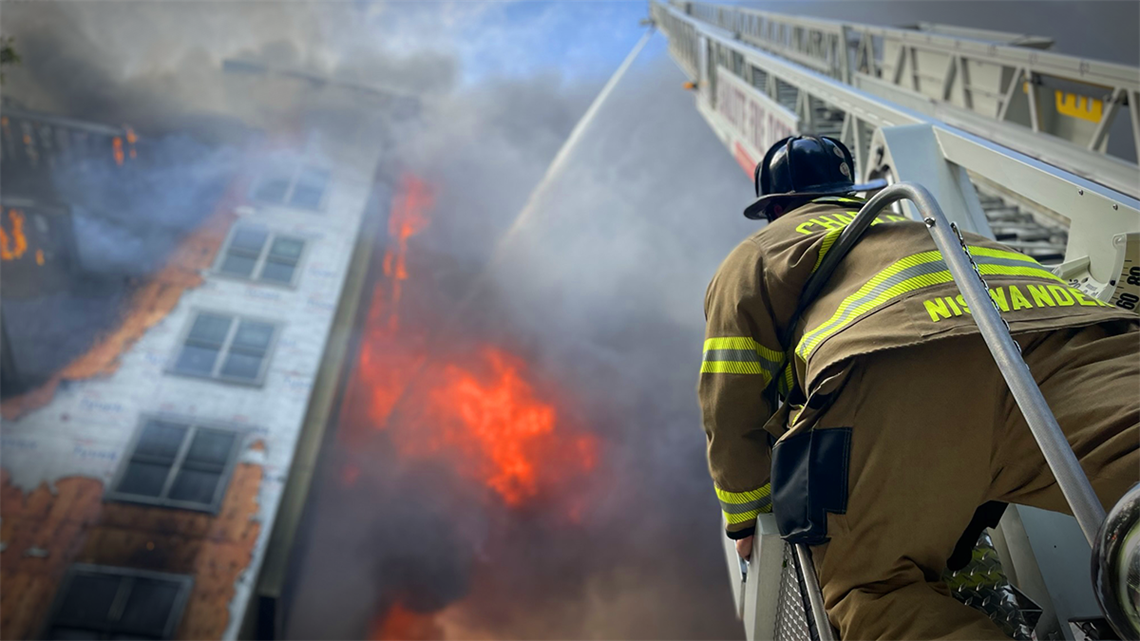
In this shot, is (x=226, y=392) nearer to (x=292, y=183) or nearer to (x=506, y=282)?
(x=292, y=183)

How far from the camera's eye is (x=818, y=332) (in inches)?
68.6

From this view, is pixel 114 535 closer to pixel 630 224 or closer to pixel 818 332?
pixel 818 332

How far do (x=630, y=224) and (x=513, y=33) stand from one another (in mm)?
3807

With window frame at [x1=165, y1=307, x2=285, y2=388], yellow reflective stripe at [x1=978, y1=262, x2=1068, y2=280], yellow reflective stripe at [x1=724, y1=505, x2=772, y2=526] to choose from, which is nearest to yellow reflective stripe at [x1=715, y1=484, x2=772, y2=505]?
yellow reflective stripe at [x1=724, y1=505, x2=772, y2=526]

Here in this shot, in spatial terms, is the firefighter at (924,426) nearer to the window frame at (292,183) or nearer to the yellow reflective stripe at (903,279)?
the yellow reflective stripe at (903,279)

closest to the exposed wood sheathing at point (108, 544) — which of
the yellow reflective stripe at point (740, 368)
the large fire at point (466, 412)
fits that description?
the large fire at point (466, 412)

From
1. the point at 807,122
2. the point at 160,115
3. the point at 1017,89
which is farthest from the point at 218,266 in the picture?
the point at 1017,89

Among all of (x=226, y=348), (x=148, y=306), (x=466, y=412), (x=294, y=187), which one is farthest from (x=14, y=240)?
(x=466, y=412)

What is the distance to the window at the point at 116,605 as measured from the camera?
5.94 m

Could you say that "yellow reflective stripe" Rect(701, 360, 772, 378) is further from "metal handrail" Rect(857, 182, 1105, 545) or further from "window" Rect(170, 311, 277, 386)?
"window" Rect(170, 311, 277, 386)

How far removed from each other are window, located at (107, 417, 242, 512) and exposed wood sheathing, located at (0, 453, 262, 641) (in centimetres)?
11

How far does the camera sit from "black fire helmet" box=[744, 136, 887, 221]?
2461 mm

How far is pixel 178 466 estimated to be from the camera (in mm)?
6898

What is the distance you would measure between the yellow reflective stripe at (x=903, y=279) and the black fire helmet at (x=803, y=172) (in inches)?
28.8
